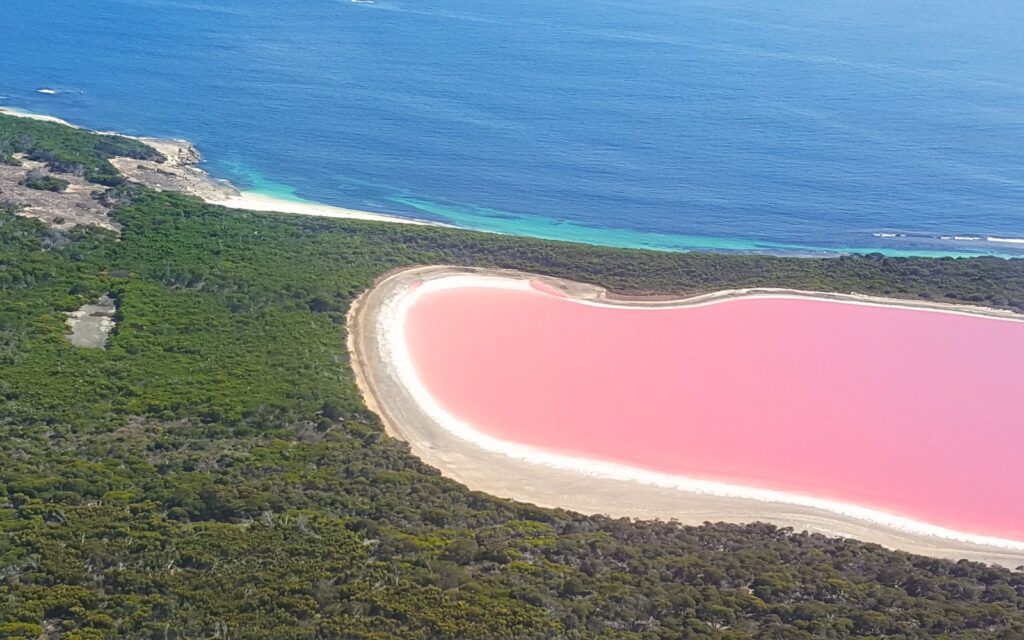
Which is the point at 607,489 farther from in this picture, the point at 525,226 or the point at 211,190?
the point at 211,190

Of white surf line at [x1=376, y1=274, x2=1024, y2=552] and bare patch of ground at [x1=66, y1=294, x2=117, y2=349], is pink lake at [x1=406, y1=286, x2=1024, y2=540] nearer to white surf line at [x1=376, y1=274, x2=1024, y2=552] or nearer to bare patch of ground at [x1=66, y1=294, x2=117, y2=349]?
white surf line at [x1=376, y1=274, x2=1024, y2=552]

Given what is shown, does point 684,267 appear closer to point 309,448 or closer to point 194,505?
point 309,448

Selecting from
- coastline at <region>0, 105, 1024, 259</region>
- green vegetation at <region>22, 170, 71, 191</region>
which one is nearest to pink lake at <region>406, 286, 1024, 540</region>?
coastline at <region>0, 105, 1024, 259</region>

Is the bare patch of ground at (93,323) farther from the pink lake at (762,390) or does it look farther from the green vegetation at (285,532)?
the pink lake at (762,390)

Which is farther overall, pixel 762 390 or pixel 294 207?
pixel 294 207

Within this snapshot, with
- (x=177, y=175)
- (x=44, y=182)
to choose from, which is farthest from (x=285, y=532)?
(x=177, y=175)

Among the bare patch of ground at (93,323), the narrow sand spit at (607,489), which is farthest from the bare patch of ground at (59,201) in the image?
the narrow sand spit at (607,489)

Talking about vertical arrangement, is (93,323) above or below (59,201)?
below
